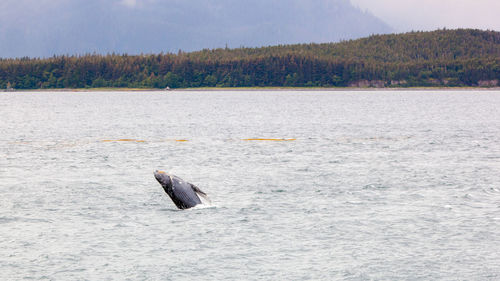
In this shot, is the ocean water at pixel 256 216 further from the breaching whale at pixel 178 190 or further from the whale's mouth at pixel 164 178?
the whale's mouth at pixel 164 178

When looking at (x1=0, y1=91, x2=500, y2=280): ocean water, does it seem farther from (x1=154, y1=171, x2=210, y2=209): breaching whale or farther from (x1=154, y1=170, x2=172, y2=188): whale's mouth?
(x1=154, y1=170, x2=172, y2=188): whale's mouth

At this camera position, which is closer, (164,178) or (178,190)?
(164,178)

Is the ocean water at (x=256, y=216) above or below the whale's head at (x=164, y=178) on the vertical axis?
below

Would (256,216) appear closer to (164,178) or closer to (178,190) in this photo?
(178,190)

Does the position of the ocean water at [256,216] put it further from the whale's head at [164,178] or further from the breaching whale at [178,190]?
the whale's head at [164,178]

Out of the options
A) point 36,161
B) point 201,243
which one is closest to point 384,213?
point 201,243

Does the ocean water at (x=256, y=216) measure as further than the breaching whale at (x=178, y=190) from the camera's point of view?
No

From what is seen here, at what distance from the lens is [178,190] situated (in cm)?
2778

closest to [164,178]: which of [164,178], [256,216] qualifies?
[164,178]

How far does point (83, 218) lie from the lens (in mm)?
25672

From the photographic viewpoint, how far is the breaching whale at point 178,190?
2741 centimetres

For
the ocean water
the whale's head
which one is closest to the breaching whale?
the whale's head

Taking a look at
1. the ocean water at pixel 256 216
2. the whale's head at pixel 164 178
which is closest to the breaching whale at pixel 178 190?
the whale's head at pixel 164 178

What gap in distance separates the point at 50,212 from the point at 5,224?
239cm
